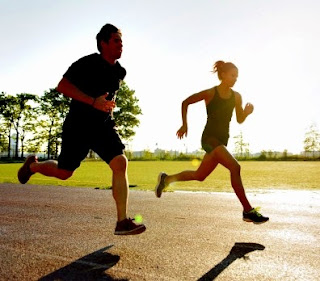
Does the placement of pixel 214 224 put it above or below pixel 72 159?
below

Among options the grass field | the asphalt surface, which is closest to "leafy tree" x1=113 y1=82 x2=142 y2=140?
the grass field

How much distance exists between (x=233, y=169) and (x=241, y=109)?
3.43 ft

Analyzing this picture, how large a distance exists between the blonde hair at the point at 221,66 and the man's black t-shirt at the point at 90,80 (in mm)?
1715

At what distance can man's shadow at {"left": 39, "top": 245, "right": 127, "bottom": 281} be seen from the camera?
284 cm

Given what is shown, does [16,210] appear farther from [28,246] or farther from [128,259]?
[128,259]

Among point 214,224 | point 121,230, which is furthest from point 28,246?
point 214,224

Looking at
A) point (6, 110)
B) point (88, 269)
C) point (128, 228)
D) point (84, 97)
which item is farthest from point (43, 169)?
point (6, 110)

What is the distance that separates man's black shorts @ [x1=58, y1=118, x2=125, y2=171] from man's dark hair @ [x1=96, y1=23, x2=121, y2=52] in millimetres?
829

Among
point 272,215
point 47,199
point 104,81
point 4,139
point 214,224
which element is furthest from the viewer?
point 4,139

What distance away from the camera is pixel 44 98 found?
197 feet

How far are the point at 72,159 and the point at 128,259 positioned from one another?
1.29 meters

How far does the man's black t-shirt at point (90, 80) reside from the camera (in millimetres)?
3889

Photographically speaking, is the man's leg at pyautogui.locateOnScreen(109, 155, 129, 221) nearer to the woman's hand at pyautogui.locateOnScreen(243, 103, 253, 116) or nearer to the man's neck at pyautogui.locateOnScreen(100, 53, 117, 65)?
the man's neck at pyautogui.locateOnScreen(100, 53, 117, 65)

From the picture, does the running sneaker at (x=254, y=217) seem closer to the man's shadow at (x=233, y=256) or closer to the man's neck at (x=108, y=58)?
the man's shadow at (x=233, y=256)
